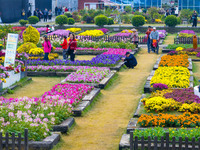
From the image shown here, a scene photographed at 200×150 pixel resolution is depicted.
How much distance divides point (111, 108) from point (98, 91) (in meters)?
1.82

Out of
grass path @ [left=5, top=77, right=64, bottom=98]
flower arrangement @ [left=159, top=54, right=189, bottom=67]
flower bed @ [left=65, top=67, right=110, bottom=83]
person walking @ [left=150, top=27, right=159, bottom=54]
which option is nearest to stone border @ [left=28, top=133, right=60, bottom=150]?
grass path @ [left=5, top=77, right=64, bottom=98]

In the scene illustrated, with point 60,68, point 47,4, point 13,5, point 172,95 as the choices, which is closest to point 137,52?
point 60,68

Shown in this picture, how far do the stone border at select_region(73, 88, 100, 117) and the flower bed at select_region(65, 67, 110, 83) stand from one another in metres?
1.16

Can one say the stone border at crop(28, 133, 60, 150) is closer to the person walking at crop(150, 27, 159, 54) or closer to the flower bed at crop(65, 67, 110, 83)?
the flower bed at crop(65, 67, 110, 83)

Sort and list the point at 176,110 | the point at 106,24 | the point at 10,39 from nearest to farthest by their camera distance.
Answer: the point at 176,110
the point at 10,39
the point at 106,24

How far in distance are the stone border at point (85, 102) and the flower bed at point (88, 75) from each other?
116 cm

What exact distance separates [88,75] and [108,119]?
16.4 feet

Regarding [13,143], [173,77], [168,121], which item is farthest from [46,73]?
[13,143]

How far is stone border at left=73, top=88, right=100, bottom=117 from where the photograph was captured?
A: 12.6m

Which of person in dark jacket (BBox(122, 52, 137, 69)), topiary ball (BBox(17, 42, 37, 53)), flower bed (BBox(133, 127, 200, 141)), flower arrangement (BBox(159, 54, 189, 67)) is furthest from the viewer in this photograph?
topiary ball (BBox(17, 42, 37, 53))

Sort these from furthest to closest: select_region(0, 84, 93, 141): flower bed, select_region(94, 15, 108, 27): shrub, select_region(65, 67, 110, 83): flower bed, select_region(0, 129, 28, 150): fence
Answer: select_region(94, 15, 108, 27): shrub < select_region(65, 67, 110, 83): flower bed < select_region(0, 84, 93, 141): flower bed < select_region(0, 129, 28, 150): fence

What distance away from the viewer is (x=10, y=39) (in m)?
17.4

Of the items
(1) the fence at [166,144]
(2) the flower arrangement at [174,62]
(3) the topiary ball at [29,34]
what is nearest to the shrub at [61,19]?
(3) the topiary ball at [29,34]

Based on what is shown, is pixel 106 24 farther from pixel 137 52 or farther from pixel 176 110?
pixel 176 110
